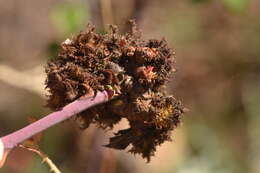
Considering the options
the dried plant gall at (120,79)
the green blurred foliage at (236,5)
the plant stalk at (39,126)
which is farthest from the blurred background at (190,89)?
the plant stalk at (39,126)

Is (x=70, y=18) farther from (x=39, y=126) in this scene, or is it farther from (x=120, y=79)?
(x=39, y=126)

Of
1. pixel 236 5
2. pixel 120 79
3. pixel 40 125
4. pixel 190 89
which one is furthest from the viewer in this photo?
pixel 190 89

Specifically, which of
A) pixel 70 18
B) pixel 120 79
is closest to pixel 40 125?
pixel 120 79

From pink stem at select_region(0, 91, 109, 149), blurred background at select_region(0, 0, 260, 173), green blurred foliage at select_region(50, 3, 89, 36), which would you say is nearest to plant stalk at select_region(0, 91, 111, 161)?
pink stem at select_region(0, 91, 109, 149)

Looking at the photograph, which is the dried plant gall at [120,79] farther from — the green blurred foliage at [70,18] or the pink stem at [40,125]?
A: the green blurred foliage at [70,18]

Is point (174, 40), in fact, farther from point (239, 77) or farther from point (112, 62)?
point (112, 62)

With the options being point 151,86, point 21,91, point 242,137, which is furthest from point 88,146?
point 151,86
